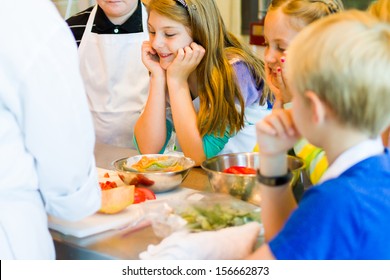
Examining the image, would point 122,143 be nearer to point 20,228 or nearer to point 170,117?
point 170,117

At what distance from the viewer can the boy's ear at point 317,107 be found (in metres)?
0.97

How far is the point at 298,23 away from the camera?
155 centimetres

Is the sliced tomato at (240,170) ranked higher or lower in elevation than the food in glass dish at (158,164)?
higher

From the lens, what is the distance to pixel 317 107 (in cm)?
97

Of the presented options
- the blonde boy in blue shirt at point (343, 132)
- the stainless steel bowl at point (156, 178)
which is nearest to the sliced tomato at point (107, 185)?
the stainless steel bowl at point (156, 178)

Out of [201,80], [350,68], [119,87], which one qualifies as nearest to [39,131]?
[350,68]

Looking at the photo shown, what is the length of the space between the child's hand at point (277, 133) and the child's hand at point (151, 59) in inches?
34.9

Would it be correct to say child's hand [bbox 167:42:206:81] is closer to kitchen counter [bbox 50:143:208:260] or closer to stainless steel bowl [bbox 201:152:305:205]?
stainless steel bowl [bbox 201:152:305:205]

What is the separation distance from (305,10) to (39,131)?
809mm

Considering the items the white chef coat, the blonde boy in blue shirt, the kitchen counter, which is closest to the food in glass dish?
the kitchen counter

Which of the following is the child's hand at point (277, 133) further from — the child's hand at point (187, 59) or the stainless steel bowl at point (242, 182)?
the child's hand at point (187, 59)

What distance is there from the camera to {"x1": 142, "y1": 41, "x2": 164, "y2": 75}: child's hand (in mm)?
1981

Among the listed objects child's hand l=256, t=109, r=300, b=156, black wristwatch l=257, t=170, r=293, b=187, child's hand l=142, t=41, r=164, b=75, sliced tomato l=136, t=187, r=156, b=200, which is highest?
child's hand l=256, t=109, r=300, b=156
